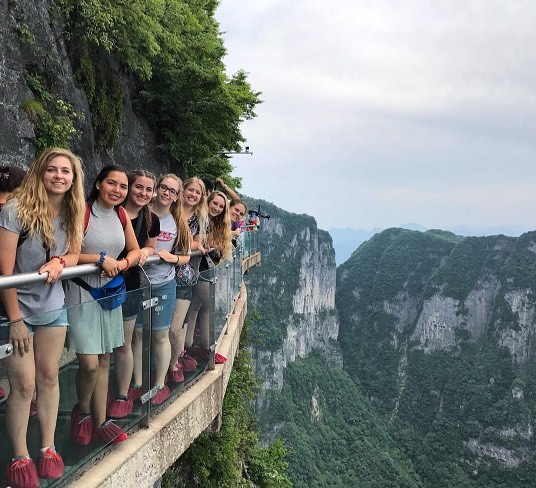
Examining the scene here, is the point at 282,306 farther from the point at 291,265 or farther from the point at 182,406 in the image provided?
the point at 182,406

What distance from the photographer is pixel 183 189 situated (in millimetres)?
5035

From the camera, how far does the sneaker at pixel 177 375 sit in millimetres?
4027

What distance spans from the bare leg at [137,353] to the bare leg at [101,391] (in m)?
0.30

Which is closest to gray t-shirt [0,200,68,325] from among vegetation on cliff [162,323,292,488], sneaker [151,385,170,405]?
sneaker [151,385,170,405]

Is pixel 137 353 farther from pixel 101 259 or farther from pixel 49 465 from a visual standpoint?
pixel 49 465

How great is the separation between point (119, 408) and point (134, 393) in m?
0.18

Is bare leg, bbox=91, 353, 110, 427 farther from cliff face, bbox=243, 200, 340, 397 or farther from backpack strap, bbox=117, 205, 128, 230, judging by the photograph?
cliff face, bbox=243, 200, 340, 397

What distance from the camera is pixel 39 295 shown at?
8.55 ft

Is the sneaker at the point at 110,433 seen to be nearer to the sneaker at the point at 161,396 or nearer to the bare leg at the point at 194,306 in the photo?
the sneaker at the point at 161,396

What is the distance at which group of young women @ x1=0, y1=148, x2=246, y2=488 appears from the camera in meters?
2.37

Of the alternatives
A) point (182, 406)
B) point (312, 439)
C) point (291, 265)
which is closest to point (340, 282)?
point (291, 265)

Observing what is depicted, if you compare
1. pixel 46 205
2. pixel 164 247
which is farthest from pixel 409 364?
pixel 46 205

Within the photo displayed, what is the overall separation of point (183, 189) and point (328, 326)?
11868cm

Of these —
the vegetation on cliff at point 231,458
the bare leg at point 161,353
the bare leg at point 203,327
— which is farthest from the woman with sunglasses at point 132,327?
the vegetation on cliff at point 231,458
